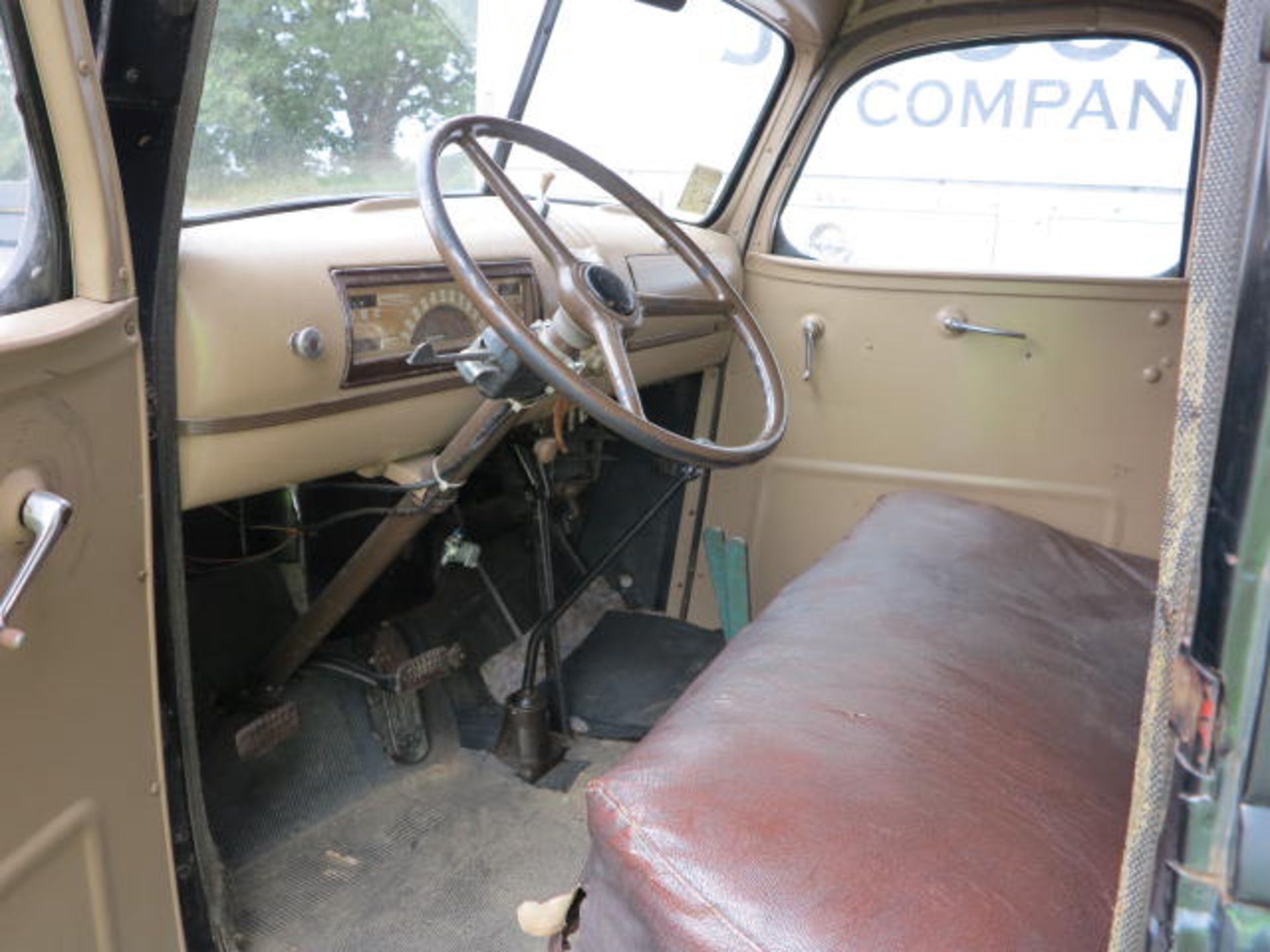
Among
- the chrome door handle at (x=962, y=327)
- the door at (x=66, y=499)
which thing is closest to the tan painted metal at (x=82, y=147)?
the door at (x=66, y=499)

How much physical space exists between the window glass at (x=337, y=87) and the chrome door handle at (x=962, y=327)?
1.12 meters

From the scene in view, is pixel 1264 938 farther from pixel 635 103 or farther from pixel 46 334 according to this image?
pixel 635 103

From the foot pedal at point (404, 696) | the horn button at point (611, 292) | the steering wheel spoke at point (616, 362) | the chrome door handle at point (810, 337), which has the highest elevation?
the horn button at point (611, 292)

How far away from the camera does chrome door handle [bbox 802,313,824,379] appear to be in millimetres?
2488

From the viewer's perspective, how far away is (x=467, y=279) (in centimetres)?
122

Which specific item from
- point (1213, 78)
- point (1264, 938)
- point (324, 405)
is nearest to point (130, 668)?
point (324, 405)

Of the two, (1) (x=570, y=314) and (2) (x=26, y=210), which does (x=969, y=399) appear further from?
(2) (x=26, y=210)

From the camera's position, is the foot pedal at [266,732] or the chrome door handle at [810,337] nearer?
the foot pedal at [266,732]

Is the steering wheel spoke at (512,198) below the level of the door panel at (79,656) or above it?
above

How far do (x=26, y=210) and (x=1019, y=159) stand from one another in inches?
81.5

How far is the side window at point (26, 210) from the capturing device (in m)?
0.96

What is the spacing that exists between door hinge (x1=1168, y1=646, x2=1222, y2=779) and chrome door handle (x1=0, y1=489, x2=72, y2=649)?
889 mm

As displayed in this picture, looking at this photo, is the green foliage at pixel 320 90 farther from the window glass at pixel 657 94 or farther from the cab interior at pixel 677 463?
the window glass at pixel 657 94

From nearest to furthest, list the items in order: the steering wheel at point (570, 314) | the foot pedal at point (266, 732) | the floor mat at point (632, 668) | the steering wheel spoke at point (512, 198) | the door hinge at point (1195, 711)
A: the door hinge at point (1195, 711) < the steering wheel at point (570, 314) < the steering wheel spoke at point (512, 198) < the foot pedal at point (266, 732) < the floor mat at point (632, 668)
